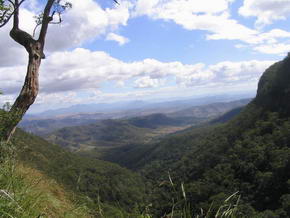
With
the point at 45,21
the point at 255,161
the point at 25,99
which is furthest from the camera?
the point at 255,161

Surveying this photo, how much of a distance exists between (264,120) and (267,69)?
128 feet

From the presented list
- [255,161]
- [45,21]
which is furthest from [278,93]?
[45,21]

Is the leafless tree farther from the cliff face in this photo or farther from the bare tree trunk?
the cliff face

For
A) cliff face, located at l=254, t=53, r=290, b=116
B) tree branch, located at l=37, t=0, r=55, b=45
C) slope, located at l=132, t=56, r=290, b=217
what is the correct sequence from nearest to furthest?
tree branch, located at l=37, t=0, r=55, b=45 < slope, located at l=132, t=56, r=290, b=217 < cliff face, located at l=254, t=53, r=290, b=116

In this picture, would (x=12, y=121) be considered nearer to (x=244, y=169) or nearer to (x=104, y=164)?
(x=244, y=169)

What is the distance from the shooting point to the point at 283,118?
79000 mm

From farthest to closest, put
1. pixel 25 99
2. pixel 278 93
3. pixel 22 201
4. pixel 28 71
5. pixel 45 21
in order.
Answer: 1. pixel 278 93
2. pixel 45 21
3. pixel 28 71
4. pixel 25 99
5. pixel 22 201

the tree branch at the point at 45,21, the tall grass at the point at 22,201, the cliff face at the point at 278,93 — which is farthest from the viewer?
the cliff face at the point at 278,93

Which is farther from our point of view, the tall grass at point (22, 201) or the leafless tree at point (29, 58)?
the leafless tree at point (29, 58)

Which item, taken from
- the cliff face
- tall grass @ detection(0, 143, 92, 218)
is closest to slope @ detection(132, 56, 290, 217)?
the cliff face

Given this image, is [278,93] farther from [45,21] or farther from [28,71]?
[28,71]

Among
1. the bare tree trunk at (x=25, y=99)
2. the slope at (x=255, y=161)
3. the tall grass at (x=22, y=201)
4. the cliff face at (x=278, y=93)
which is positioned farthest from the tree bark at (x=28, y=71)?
the cliff face at (x=278, y=93)

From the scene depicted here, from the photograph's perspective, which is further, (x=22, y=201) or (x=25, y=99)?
(x=25, y=99)

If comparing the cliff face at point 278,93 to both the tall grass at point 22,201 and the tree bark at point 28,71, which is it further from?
the tall grass at point 22,201
